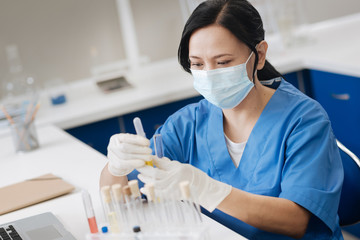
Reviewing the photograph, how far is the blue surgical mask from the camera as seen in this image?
1.55 meters

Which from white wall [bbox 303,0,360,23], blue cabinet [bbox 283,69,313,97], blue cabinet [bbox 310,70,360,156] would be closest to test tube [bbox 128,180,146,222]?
blue cabinet [bbox 310,70,360,156]

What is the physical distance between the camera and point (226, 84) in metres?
1.57

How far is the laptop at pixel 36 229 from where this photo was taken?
1373mm

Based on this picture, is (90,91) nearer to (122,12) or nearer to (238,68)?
(122,12)

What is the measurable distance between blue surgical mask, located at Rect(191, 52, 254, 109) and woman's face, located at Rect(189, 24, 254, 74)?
18 millimetres

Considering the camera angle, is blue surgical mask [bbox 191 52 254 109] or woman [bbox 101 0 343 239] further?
blue surgical mask [bbox 191 52 254 109]

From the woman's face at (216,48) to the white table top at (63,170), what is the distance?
18.3 inches

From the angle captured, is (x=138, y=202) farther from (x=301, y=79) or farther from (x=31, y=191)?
(x=301, y=79)

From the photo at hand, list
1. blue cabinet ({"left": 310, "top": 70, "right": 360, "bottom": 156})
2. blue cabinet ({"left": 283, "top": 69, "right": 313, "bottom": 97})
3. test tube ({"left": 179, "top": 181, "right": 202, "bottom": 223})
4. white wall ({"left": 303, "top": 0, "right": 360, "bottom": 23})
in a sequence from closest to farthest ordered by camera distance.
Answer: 1. test tube ({"left": 179, "top": 181, "right": 202, "bottom": 223})
2. blue cabinet ({"left": 310, "top": 70, "right": 360, "bottom": 156})
3. blue cabinet ({"left": 283, "top": 69, "right": 313, "bottom": 97})
4. white wall ({"left": 303, "top": 0, "right": 360, "bottom": 23})

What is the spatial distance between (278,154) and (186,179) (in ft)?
1.21

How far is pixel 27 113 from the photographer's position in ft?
7.40

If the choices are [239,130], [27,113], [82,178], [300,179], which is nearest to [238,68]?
[239,130]

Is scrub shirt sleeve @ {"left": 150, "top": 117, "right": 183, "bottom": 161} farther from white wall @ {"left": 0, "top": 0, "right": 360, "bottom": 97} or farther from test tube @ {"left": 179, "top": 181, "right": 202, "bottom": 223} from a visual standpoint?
white wall @ {"left": 0, "top": 0, "right": 360, "bottom": 97}

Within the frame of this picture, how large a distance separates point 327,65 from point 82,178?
149cm
